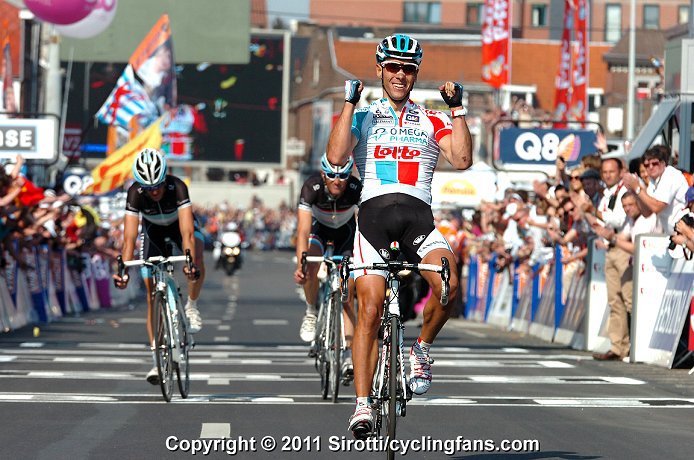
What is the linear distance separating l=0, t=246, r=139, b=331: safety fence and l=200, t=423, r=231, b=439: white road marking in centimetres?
1190

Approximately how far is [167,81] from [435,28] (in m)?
72.0

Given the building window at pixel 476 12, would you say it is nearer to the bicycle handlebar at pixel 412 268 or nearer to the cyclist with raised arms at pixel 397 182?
the cyclist with raised arms at pixel 397 182

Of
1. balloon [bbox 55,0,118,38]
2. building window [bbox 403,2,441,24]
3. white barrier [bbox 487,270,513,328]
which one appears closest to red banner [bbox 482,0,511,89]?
balloon [bbox 55,0,118,38]

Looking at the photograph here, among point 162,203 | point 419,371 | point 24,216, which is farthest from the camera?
point 24,216

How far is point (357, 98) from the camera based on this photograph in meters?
8.62

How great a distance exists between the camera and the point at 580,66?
136 feet

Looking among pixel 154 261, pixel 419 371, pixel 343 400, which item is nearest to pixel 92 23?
pixel 154 261

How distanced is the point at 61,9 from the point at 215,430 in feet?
65.3

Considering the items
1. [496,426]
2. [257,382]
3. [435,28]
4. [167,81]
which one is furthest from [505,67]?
[435,28]

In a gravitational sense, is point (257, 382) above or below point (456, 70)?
below

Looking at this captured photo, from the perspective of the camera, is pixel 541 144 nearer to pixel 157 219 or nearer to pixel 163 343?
pixel 157 219

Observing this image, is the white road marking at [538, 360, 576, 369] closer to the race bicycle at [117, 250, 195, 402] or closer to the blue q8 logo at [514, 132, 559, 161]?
the race bicycle at [117, 250, 195, 402]

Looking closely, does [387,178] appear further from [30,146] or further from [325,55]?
[325,55]

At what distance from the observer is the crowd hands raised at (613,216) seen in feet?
52.9
